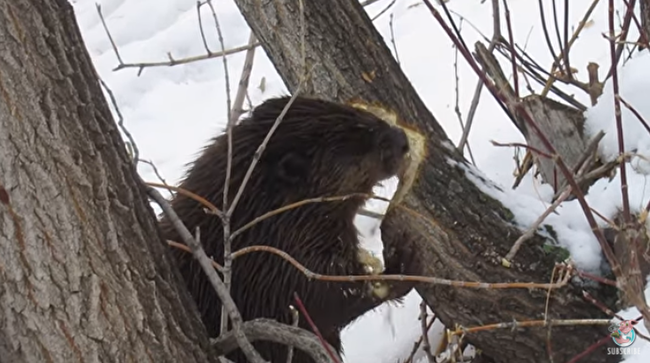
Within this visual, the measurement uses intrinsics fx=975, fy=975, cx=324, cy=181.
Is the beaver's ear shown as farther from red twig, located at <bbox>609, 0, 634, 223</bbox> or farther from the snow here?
red twig, located at <bbox>609, 0, 634, 223</bbox>

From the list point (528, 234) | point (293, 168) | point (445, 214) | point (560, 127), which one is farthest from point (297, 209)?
point (560, 127)

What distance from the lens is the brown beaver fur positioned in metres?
2.92

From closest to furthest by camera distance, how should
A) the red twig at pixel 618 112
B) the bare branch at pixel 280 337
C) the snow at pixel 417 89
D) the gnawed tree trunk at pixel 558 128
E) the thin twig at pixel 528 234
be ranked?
1. the bare branch at pixel 280 337
2. the red twig at pixel 618 112
3. the thin twig at pixel 528 234
4. the snow at pixel 417 89
5. the gnawed tree trunk at pixel 558 128

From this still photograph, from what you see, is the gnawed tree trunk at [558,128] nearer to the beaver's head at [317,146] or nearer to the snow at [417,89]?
the snow at [417,89]

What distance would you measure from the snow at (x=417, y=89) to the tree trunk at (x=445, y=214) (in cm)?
10

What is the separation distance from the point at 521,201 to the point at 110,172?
1587 mm

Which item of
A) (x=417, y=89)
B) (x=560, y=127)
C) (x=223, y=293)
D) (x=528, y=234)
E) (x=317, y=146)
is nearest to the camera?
(x=223, y=293)

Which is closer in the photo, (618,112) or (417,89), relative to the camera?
(618,112)

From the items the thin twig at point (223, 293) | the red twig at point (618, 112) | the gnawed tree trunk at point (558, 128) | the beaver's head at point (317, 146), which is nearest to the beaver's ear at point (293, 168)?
the beaver's head at point (317, 146)

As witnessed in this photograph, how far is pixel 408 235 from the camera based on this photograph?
3.11 meters

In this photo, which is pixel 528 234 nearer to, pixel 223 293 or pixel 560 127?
pixel 560 127

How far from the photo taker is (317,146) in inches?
120

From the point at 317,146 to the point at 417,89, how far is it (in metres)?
2.71

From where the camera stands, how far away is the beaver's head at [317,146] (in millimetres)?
2990
